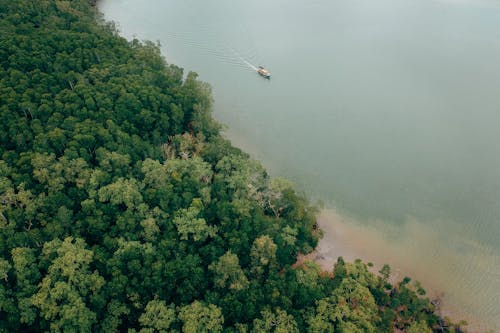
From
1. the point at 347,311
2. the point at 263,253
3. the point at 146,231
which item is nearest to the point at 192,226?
the point at 146,231

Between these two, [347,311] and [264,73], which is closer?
[347,311]

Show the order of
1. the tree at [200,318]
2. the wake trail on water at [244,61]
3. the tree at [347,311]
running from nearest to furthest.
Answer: the tree at [200,318] < the tree at [347,311] < the wake trail on water at [244,61]

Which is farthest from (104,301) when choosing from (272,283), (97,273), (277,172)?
(277,172)

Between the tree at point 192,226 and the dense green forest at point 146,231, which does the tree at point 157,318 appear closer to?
the dense green forest at point 146,231

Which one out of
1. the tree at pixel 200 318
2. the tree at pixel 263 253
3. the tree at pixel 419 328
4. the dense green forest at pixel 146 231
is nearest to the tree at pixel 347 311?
the dense green forest at pixel 146 231

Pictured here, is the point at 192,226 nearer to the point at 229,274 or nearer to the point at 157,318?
the point at 229,274

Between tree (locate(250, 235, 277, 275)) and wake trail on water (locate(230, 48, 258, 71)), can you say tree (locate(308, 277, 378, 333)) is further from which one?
wake trail on water (locate(230, 48, 258, 71))
